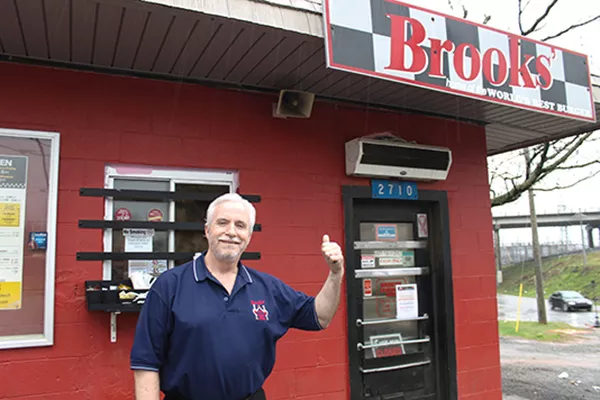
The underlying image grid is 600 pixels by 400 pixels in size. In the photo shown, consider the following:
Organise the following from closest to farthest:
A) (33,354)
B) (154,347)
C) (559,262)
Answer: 1. (154,347)
2. (33,354)
3. (559,262)

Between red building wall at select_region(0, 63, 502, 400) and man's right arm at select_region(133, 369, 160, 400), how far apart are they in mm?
1395

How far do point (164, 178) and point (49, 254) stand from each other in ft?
3.06

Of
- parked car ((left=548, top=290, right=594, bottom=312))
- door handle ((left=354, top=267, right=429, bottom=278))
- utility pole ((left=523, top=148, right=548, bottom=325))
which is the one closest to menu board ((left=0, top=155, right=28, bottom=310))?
door handle ((left=354, top=267, right=429, bottom=278))

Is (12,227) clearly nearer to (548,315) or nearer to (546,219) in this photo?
(548,315)

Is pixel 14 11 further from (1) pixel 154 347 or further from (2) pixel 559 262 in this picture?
(2) pixel 559 262

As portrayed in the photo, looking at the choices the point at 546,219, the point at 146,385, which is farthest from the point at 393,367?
the point at 546,219

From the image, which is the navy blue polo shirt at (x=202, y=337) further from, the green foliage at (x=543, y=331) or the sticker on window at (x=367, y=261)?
the green foliage at (x=543, y=331)

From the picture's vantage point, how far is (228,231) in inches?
84.5

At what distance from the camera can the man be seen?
76.4 inches

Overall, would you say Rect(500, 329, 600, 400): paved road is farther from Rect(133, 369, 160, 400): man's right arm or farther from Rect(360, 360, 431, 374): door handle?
Rect(133, 369, 160, 400): man's right arm

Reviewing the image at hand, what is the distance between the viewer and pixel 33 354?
9.71ft

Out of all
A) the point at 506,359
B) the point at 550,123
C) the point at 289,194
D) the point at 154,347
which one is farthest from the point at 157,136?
the point at 506,359

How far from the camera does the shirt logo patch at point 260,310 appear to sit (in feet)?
6.96

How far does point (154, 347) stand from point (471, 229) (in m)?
3.71
